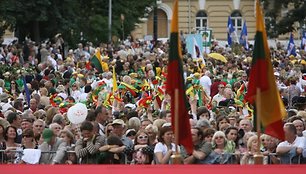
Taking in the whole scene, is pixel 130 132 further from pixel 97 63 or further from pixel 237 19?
pixel 237 19

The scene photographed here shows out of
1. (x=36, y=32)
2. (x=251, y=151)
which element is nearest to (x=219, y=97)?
(x=251, y=151)

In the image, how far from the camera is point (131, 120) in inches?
740

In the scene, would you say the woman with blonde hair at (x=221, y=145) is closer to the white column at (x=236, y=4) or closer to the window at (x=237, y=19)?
the window at (x=237, y=19)

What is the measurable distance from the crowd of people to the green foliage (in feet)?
45.9

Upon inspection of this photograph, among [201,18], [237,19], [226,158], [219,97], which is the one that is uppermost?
[201,18]

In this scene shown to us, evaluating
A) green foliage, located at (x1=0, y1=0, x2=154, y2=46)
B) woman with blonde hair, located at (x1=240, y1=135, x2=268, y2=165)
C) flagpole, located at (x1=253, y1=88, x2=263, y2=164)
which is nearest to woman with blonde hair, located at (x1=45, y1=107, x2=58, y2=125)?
woman with blonde hair, located at (x1=240, y1=135, x2=268, y2=165)

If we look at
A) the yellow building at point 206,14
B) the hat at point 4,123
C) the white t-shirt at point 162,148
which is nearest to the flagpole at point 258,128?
the white t-shirt at point 162,148

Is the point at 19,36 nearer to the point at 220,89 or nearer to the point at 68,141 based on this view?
the point at 220,89

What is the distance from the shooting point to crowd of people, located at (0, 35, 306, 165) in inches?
630

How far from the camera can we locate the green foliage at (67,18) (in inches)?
2108

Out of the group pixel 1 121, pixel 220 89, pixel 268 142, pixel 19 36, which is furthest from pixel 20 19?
pixel 268 142

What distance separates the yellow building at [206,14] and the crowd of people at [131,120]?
142 feet

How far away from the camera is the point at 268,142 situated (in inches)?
634

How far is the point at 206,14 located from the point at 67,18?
94.8ft
